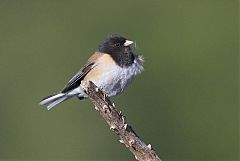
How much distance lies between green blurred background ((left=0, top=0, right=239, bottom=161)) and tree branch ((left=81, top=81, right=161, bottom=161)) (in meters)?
4.36

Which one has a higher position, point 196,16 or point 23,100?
point 196,16

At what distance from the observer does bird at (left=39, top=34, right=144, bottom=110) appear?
17.1 feet

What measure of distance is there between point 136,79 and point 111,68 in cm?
567

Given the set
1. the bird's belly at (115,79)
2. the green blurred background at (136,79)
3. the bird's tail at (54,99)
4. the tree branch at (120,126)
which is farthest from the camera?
the green blurred background at (136,79)

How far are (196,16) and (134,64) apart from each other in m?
9.19

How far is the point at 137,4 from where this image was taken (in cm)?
1458

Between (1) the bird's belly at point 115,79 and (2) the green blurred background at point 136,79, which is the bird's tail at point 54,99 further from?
(2) the green blurred background at point 136,79

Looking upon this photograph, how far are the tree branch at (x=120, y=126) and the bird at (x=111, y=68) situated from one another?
105 cm

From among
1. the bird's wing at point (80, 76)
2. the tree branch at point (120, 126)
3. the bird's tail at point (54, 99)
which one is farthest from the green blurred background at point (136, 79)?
the tree branch at point (120, 126)

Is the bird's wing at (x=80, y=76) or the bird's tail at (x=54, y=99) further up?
the bird's tail at (x=54, y=99)

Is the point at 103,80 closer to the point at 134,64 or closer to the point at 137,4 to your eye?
the point at 134,64

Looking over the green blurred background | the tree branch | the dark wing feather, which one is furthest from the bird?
the green blurred background

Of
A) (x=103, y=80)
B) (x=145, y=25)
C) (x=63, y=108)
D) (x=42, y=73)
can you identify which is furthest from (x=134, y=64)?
(x=145, y=25)

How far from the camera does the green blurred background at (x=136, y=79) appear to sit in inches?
388
